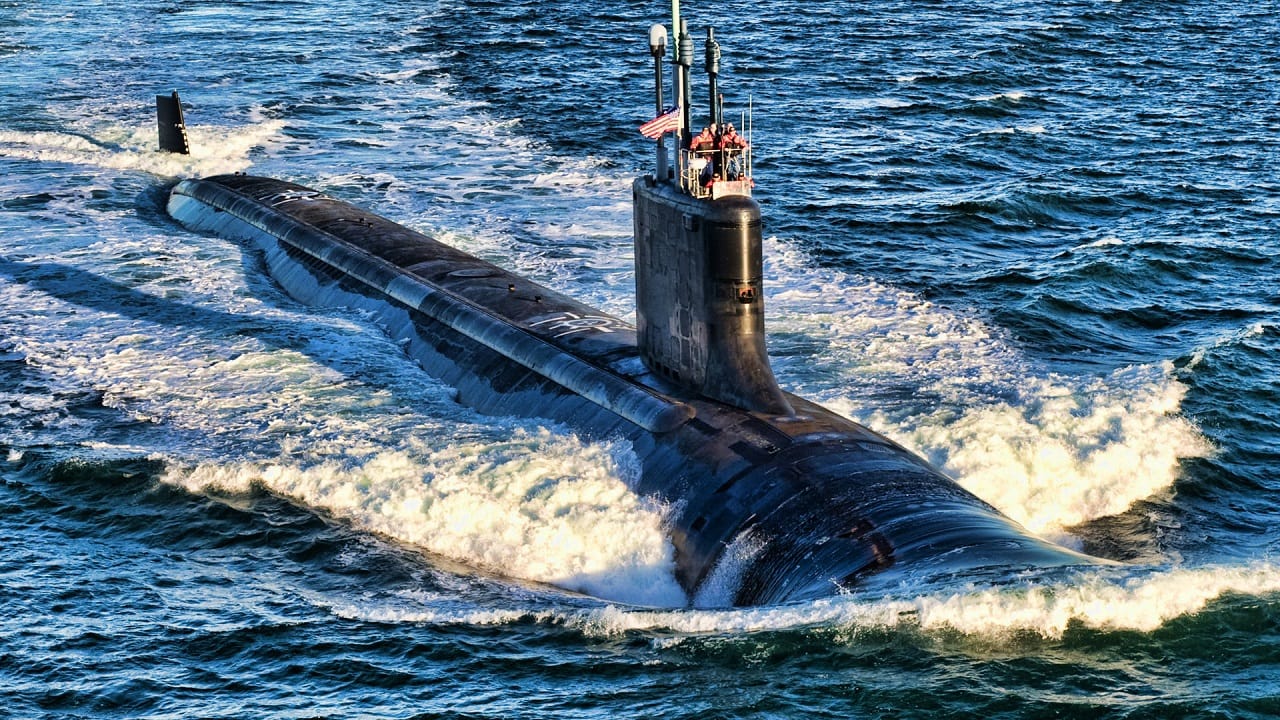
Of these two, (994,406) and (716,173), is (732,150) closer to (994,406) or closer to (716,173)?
(716,173)

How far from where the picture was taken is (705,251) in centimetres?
2078

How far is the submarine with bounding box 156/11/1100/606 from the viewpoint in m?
18.3

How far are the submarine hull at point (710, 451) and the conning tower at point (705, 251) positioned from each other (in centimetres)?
55

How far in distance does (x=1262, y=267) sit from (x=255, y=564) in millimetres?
23601

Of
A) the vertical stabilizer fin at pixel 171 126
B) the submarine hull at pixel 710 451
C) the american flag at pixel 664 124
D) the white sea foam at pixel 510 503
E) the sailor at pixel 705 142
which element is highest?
the american flag at pixel 664 124

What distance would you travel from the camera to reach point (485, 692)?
16359 mm

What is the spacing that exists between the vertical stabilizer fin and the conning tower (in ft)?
91.2

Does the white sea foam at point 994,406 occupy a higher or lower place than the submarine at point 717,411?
lower

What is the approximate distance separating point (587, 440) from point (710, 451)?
2.97 meters

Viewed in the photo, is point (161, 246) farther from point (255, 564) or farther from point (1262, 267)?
point (1262, 267)

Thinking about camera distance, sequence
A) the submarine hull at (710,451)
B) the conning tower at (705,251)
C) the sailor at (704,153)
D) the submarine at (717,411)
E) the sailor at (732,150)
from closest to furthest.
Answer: the submarine hull at (710,451)
the submarine at (717,411)
the conning tower at (705,251)
the sailor at (704,153)
the sailor at (732,150)

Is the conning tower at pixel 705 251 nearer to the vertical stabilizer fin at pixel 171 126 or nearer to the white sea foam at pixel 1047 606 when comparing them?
the white sea foam at pixel 1047 606

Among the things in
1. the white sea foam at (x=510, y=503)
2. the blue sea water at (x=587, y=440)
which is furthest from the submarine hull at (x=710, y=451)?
the blue sea water at (x=587, y=440)

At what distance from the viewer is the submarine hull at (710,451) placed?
1819 centimetres
